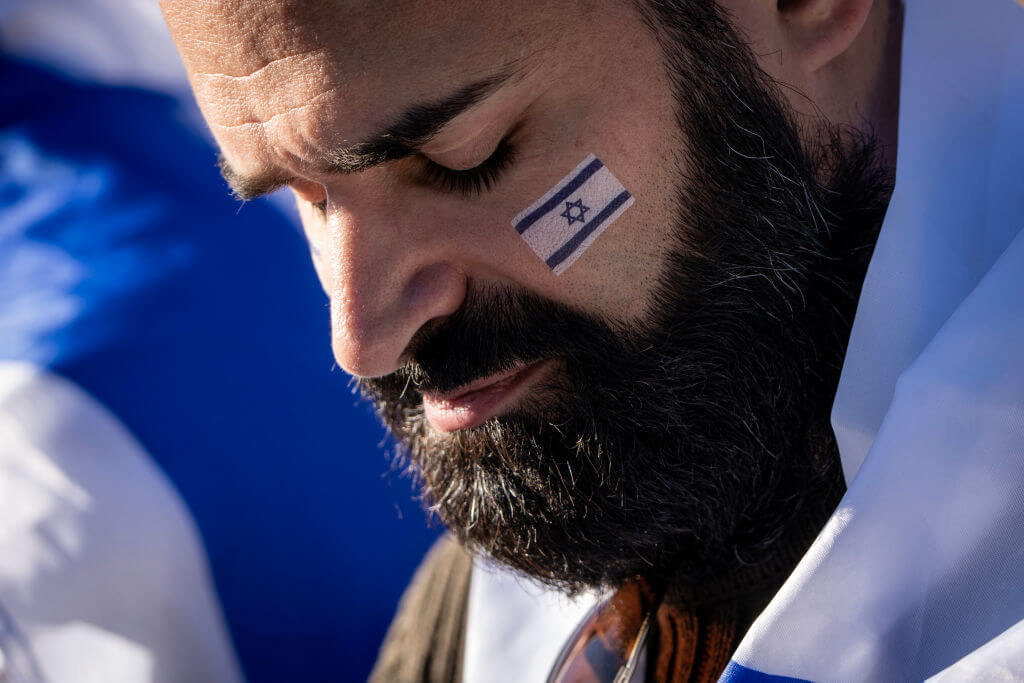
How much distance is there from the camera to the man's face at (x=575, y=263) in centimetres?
79

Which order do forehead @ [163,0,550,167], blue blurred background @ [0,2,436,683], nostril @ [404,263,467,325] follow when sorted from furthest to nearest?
1. blue blurred background @ [0,2,436,683]
2. nostril @ [404,263,467,325]
3. forehead @ [163,0,550,167]

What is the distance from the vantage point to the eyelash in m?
0.84

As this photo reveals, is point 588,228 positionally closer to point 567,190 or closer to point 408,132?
point 567,190

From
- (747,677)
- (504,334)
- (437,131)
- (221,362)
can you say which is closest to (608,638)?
(747,677)

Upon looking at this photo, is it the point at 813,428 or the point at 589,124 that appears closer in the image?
the point at 589,124

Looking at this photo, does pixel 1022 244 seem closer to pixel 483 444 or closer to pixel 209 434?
pixel 483 444

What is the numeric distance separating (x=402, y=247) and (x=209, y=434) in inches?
33.1

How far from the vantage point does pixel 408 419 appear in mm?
1089

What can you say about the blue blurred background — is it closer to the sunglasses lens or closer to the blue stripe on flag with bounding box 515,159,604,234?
the sunglasses lens

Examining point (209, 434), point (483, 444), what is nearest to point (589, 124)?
point (483, 444)

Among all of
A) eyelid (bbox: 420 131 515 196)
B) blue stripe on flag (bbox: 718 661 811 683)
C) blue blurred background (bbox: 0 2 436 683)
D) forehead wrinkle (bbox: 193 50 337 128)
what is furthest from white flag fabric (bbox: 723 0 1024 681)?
blue blurred background (bbox: 0 2 436 683)

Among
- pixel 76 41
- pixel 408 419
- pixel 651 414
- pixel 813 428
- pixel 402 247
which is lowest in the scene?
pixel 813 428

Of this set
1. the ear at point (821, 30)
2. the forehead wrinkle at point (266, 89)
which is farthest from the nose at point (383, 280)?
the ear at point (821, 30)

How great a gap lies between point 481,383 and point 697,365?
0.72ft
